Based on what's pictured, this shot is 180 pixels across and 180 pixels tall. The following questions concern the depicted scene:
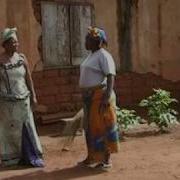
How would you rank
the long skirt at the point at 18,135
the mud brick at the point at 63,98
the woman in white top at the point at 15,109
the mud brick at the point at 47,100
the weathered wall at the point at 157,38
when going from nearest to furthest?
1. the woman in white top at the point at 15,109
2. the long skirt at the point at 18,135
3. the mud brick at the point at 47,100
4. the mud brick at the point at 63,98
5. the weathered wall at the point at 157,38

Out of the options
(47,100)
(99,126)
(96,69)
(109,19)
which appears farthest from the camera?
(109,19)

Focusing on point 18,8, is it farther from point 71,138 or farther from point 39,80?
point 71,138

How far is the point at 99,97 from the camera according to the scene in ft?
20.4

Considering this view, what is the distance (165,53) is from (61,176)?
232 inches

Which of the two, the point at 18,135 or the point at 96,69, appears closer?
the point at 96,69

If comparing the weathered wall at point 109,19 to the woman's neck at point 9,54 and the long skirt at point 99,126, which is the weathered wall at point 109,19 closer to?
the woman's neck at point 9,54

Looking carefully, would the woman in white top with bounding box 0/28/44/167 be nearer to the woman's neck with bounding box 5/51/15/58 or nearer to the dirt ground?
the woman's neck with bounding box 5/51/15/58

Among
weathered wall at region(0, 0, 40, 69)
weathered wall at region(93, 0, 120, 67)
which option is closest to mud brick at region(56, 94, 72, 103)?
weathered wall at region(0, 0, 40, 69)

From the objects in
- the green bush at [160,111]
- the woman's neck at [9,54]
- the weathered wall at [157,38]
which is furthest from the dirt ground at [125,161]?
the weathered wall at [157,38]

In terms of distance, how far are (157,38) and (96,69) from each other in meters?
5.48

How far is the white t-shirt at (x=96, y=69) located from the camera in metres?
6.16

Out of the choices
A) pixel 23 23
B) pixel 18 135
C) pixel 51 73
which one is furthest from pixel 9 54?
pixel 51 73

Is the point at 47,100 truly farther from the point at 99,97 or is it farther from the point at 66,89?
the point at 99,97

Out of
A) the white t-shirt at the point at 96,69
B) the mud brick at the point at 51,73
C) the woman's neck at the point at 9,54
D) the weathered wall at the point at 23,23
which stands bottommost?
the mud brick at the point at 51,73
